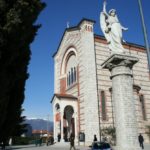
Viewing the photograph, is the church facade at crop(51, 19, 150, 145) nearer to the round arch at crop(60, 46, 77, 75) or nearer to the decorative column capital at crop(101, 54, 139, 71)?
the round arch at crop(60, 46, 77, 75)

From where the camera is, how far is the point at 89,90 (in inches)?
1223

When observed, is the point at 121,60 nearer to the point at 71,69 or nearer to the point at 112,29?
the point at 112,29

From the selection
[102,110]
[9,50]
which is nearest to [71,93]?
[102,110]

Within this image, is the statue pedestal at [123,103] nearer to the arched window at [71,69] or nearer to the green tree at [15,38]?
the green tree at [15,38]

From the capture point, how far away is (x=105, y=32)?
1742cm

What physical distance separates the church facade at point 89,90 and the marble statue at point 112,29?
14.0m

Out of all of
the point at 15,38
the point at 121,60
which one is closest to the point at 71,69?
the point at 121,60

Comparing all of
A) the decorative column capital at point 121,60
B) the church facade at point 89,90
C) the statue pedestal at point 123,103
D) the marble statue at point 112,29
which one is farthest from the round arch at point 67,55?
the statue pedestal at point 123,103

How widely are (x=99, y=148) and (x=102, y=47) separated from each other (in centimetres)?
1784

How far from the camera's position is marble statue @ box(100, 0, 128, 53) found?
16.9 metres

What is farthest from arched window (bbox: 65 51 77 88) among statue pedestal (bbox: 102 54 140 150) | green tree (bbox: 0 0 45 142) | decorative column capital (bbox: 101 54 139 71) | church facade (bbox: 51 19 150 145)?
green tree (bbox: 0 0 45 142)

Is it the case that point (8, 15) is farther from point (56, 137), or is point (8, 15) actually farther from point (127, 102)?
point (56, 137)

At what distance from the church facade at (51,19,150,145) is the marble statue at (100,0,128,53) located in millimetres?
14023

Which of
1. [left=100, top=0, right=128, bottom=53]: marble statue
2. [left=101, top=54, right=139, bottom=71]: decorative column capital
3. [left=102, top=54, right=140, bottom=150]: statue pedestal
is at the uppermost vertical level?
[left=100, top=0, right=128, bottom=53]: marble statue
